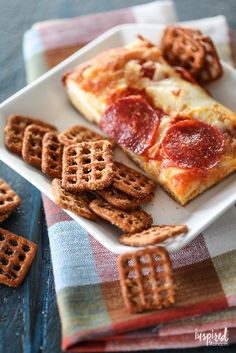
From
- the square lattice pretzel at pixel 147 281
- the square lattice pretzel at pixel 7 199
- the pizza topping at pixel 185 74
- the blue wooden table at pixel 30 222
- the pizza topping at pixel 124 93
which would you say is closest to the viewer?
the square lattice pretzel at pixel 147 281

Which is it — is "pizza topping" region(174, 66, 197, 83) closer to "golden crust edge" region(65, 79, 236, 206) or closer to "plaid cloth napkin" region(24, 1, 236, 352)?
"golden crust edge" region(65, 79, 236, 206)

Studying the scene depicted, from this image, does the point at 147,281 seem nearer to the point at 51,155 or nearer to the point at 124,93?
Result: the point at 51,155

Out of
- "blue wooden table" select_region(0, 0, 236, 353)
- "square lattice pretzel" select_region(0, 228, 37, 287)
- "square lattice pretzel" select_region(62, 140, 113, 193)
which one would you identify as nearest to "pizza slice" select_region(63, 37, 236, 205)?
"square lattice pretzel" select_region(62, 140, 113, 193)

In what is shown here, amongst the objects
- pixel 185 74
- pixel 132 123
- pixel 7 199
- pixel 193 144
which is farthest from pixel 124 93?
pixel 7 199

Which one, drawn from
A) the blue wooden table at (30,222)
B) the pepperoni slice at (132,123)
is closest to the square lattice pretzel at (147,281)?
the blue wooden table at (30,222)

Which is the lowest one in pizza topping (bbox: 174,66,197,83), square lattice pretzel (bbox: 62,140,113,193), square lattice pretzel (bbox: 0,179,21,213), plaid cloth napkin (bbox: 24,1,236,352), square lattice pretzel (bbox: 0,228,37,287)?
plaid cloth napkin (bbox: 24,1,236,352)

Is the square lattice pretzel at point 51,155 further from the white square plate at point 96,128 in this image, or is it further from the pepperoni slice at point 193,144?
the pepperoni slice at point 193,144
